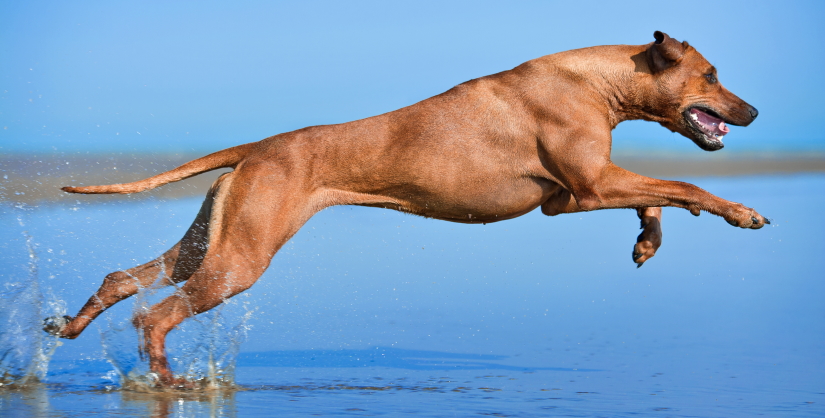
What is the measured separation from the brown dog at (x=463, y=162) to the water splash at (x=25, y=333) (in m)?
0.14

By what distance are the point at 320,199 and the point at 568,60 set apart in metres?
1.89

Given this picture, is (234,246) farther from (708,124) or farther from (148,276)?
(708,124)

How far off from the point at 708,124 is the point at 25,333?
479cm

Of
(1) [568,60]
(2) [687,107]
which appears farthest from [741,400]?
(1) [568,60]

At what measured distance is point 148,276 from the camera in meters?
6.11

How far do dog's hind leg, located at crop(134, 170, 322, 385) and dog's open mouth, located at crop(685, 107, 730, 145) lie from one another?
2.54m

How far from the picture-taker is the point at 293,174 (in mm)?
5668

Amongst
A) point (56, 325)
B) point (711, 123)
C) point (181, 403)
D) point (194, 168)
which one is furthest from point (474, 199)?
point (56, 325)

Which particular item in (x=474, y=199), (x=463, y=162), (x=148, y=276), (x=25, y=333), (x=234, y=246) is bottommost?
(x=25, y=333)

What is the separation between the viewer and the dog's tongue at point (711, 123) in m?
5.94

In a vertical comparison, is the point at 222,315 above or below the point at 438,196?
below

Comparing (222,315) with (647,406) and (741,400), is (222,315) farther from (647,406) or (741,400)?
Answer: (741,400)

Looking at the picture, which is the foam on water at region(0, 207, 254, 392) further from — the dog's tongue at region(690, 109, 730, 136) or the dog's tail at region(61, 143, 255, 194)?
the dog's tongue at region(690, 109, 730, 136)

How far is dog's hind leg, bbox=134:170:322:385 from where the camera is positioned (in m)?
5.61
